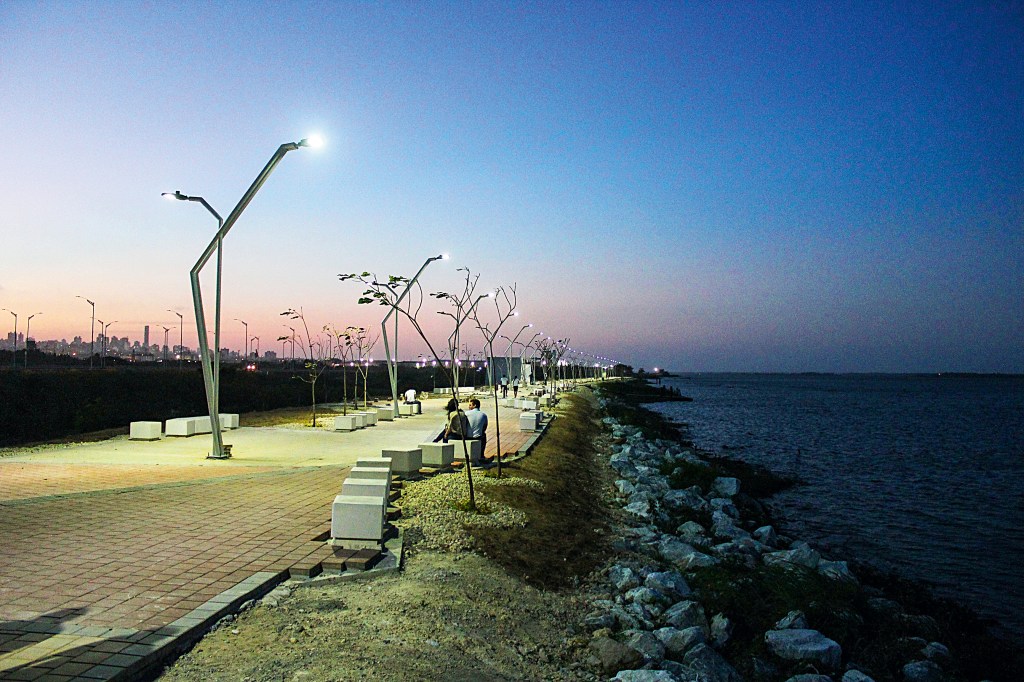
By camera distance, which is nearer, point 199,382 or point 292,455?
point 292,455

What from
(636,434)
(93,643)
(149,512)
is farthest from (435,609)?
(636,434)

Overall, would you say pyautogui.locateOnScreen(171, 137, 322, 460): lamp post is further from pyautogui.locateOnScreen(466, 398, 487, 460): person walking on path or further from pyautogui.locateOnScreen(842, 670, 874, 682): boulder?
pyautogui.locateOnScreen(842, 670, 874, 682): boulder

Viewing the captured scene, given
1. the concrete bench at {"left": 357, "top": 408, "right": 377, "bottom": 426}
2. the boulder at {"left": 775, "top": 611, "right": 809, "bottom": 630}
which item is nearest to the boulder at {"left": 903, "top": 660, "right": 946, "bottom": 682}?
the boulder at {"left": 775, "top": 611, "right": 809, "bottom": 630}

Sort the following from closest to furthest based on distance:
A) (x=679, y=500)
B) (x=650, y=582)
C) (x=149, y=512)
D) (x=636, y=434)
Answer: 1. (x=650, y=582)
2. (x=149, y=512)
3. (x=679, y=500)
4. (x=636, y=434)

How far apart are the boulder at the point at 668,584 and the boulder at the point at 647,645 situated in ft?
4.63

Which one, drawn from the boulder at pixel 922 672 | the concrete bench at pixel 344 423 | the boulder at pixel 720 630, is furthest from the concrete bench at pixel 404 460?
the concrete bench at pixel 344 423

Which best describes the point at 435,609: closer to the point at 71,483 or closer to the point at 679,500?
the point at 71,483

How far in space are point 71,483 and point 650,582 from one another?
29.6 feet

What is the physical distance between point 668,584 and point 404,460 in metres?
5.43

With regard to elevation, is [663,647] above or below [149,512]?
below

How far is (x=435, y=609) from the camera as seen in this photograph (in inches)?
237

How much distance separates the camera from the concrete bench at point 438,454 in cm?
1294

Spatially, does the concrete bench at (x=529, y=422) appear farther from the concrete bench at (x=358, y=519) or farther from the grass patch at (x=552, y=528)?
the concrete bench at (x=358, y=519)

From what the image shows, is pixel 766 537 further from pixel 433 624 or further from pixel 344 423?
pixel 344 423
